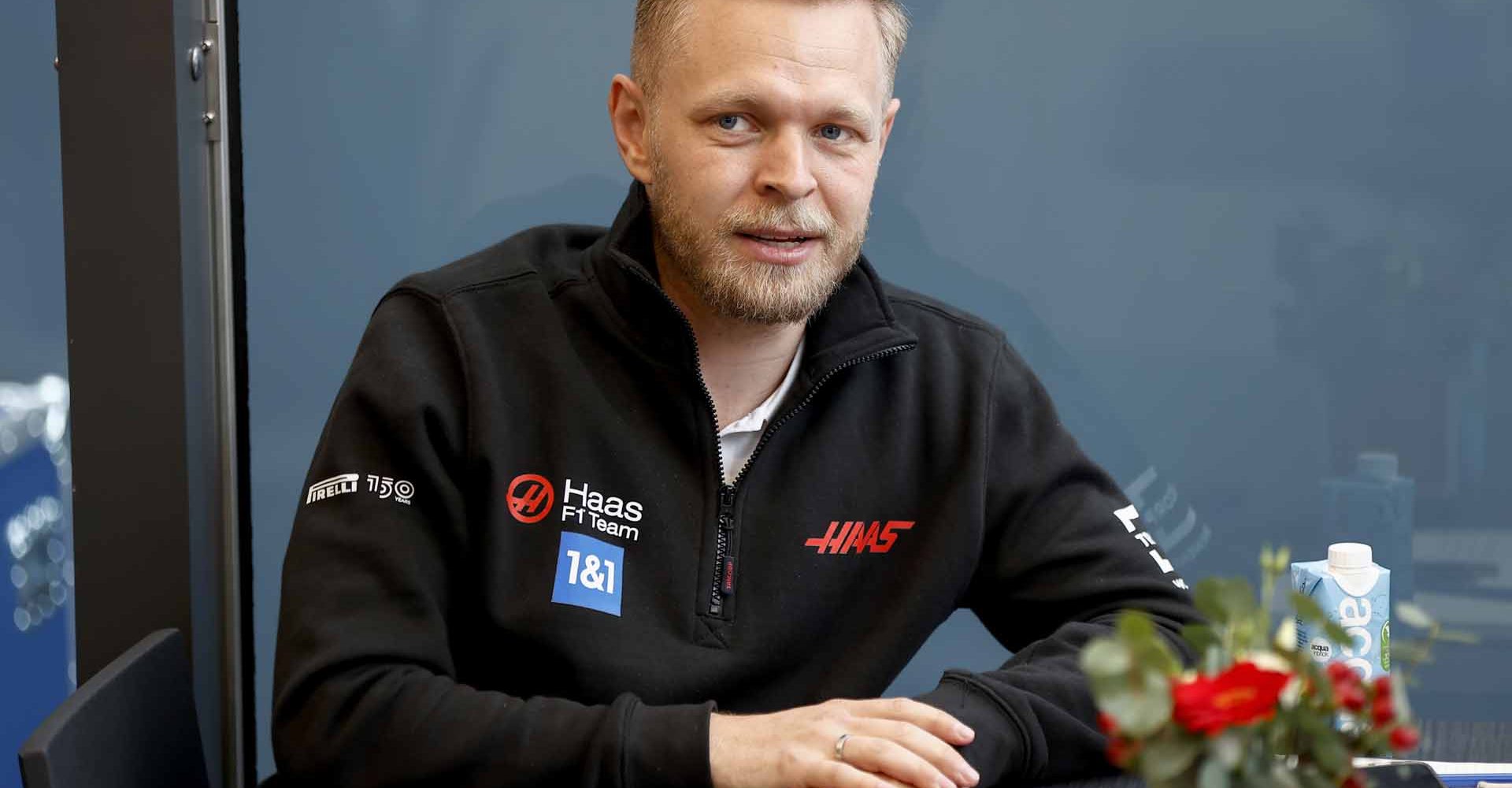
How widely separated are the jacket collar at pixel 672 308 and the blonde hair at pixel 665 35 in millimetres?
137

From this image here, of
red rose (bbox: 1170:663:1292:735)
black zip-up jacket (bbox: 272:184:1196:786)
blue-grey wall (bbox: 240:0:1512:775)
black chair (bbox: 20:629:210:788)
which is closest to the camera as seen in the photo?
red rose (bbox: 1170:663:1292:735)

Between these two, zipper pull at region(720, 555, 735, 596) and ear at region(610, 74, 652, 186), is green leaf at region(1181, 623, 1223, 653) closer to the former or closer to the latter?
zipper pull at region(720, 555, 735, 596)

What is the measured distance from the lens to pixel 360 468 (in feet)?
5.03

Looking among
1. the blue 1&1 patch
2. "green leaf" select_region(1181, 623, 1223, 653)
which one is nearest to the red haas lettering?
the blue 1&1 patch

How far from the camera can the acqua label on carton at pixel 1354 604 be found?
161cm

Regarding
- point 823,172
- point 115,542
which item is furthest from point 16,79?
point 823,172

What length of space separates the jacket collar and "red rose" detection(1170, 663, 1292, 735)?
40.2 inches

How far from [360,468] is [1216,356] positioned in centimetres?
142

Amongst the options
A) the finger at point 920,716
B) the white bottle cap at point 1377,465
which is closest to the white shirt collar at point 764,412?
the finger at point 920,716

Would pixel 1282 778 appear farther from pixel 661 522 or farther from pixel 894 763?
pixel 661 522

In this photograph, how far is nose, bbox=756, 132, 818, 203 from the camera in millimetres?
1649

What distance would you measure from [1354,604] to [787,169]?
2.50ft

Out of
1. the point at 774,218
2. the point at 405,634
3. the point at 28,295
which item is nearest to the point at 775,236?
the point at 774,218

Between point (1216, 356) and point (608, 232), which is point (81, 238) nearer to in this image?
point (608, 232)
